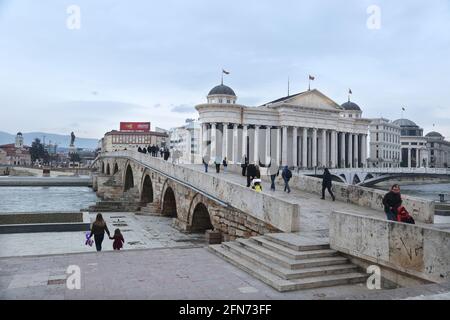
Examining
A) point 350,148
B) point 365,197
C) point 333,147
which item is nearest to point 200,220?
point 365,197

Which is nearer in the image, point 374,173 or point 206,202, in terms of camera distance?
point 206,202

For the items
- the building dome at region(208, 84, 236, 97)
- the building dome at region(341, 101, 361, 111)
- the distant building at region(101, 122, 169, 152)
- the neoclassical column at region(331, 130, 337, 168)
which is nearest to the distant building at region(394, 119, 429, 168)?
the building dome at region(341, 101, 361, 111)

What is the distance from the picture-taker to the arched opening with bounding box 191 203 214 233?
16734mm

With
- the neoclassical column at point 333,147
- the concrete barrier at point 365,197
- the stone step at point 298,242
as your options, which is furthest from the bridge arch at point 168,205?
the neoclassical column at point 333,147

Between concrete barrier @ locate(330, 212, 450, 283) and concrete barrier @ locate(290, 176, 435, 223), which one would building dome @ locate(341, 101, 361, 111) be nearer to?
concrete barrier @ locate(290, 176, 435, 223)

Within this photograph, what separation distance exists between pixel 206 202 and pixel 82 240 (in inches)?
227

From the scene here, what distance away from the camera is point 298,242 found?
725cm

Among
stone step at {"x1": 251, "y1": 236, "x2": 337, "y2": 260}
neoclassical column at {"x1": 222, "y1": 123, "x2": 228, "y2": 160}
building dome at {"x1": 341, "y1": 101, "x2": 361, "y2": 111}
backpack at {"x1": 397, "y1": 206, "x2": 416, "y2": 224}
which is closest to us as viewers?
stone step at {"x1": 251, "y1": 236, "x2": 337, "y2": 260}

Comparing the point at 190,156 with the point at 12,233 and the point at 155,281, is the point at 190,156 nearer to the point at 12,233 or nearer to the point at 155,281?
the point at 12,233

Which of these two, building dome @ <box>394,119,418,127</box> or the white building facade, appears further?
building dome @ <box>394,119,418,127</box>

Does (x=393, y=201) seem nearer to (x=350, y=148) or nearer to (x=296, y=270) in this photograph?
(x=296, y=270)

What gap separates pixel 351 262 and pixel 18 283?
217 inches

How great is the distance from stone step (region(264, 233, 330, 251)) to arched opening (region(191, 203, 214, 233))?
29.3 ft
